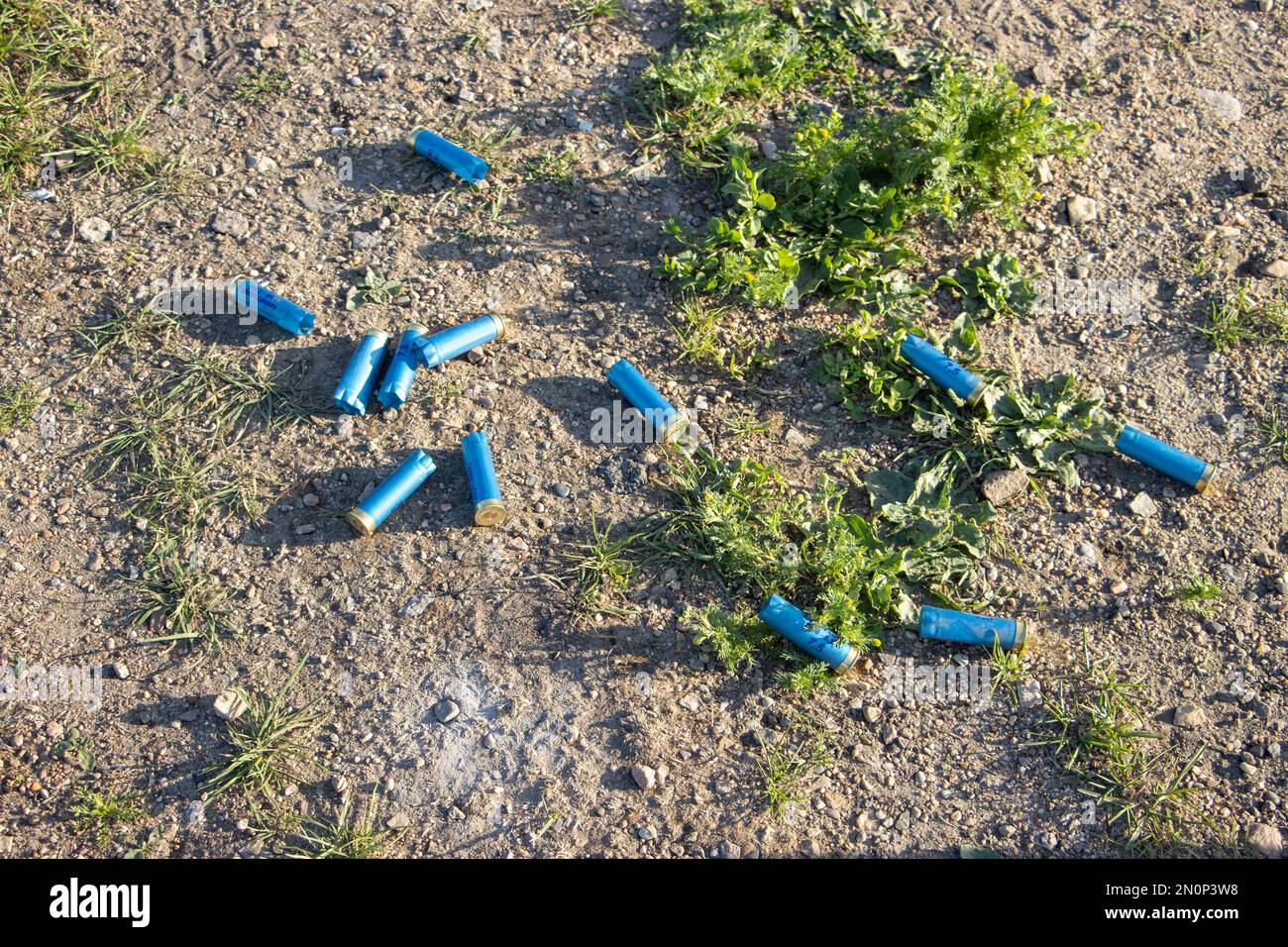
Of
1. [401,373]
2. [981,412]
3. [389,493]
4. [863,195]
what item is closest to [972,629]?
[981,412]

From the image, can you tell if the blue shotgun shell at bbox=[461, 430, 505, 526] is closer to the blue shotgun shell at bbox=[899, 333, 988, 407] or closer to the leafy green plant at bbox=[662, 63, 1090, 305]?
the leafy green plant at bbox=[662, 63, 1090, 305]

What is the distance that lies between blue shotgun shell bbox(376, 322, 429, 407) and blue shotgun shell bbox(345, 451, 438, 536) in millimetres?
335

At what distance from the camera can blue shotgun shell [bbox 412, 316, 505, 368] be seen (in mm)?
4902

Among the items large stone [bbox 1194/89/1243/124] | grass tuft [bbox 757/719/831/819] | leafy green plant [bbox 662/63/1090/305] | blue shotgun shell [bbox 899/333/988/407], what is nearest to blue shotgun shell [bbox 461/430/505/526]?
leafy green plant [bbox 662/63/1090/305]

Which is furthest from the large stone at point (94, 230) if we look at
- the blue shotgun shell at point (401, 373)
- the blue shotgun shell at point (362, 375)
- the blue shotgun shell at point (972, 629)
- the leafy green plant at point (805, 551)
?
the blue shotgun shell at point (972, 629)

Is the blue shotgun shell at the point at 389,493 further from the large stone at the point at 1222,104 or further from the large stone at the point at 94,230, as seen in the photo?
the large stone at the point at 1222,104

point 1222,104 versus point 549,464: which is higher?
point 1222,104

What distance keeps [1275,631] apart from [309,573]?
4.30m

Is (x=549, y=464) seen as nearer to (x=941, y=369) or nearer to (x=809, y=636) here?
(x=809, y=636)

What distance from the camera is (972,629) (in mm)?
4441

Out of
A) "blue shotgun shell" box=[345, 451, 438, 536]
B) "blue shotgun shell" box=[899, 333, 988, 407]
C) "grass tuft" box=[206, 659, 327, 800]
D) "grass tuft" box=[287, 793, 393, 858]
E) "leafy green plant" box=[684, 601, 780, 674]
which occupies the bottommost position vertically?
"grass tuft" box=[287, 793, 393, 858]

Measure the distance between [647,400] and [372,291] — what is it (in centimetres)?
154

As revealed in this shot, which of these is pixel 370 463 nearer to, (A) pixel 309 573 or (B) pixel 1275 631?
(A) pixel 309 573

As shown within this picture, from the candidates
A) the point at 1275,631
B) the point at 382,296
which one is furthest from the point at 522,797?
the point at 1275,631
